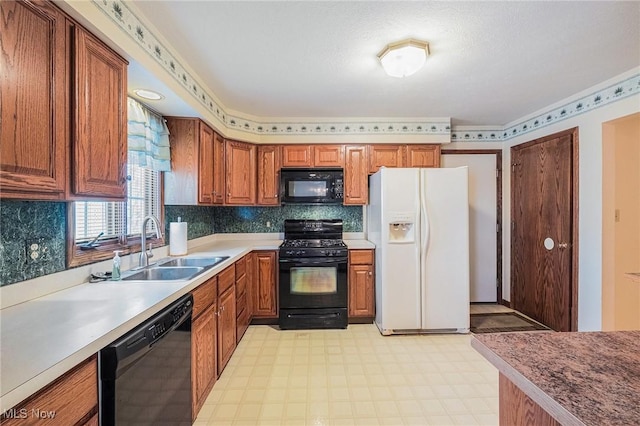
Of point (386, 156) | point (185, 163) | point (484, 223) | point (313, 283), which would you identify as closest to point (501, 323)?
point (484, 223)

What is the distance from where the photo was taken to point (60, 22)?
1.14m

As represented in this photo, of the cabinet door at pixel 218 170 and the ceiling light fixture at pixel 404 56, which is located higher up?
the ceiling light fixture at pixel 404 56

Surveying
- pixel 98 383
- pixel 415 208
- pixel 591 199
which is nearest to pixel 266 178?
pixel 415 208

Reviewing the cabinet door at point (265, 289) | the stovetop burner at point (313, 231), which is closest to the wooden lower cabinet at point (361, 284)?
the stovetop burner at point (313, 231)

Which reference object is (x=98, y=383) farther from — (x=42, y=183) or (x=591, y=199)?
(x=591, y=199)

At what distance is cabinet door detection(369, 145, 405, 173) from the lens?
347 cm

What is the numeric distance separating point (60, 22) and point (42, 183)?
0.68 meters

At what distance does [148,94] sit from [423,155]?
2974 mm

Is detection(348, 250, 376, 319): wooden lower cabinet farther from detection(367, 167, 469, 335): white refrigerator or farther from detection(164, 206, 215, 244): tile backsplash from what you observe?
detection(164, 206, 215, 244): tile backsplash

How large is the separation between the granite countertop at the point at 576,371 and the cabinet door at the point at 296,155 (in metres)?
2.80

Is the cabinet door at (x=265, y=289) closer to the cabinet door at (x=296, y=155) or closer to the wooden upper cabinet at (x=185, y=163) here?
the wooden upper cabinet at (x=185, y=163)

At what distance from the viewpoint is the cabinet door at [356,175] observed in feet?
11.3

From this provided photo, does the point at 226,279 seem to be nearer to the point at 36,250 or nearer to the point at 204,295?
the point at 204,295

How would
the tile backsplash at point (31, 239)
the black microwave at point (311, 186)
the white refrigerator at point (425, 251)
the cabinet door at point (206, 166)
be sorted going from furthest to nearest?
the black microwave at point (311, 186) < the white refrigerator at point (425, 251) < the cabinet door at point (206, 166) < the tile backsplash at point (31, 239)
